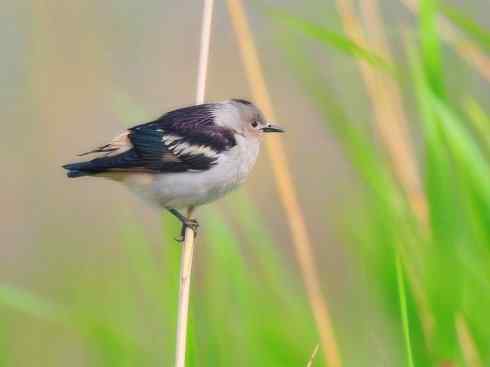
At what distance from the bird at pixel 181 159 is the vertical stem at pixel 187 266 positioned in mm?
250

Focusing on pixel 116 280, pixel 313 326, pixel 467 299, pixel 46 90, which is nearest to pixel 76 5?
pixel 46 90

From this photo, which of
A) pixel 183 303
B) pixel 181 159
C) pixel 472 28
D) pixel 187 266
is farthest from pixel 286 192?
pixel 472 28

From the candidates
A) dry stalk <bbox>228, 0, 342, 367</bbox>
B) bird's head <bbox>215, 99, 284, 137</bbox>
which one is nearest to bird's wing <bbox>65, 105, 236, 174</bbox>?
bird's head <bbox>215, 99, 284, 137</bbox>

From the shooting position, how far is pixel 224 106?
3.51m

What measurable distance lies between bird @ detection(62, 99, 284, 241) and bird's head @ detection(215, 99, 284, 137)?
0.05m

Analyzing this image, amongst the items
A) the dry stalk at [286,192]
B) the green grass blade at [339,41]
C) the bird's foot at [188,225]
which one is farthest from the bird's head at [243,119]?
the green grass blade at [339,41]

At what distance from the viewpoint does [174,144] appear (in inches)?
132

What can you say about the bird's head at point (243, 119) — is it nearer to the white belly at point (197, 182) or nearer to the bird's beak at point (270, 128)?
the bird's beak at point (270, 128)

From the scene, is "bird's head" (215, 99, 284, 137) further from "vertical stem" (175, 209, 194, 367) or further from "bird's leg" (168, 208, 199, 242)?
"vertical stem" (175, 209, 194, 367)

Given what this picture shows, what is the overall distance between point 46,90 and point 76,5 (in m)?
0.52

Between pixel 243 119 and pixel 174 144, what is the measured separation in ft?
1.17

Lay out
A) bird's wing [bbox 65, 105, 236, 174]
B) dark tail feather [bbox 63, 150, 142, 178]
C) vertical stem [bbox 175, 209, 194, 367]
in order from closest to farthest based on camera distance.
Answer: vertical stem [bbox 175, 209, 194, 367] < dark tail feather [bbox 63, 150, 142, 178] < bird's wing [bbox 65, 105, 236, 174]

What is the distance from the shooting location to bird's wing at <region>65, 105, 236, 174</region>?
10.8ft

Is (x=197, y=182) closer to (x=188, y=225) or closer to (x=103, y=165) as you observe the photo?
(x=188, y=225)
